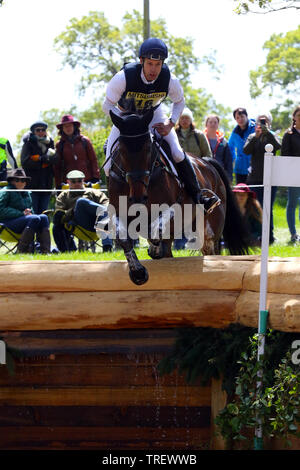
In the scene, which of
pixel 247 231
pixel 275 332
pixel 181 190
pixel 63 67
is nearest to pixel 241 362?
pixel 275 332

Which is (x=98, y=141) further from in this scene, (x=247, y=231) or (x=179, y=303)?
(x=179, y=303)

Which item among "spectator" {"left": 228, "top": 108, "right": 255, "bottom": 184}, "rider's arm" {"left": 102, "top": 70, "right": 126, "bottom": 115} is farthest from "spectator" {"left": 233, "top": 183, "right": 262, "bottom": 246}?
"rider's arm" {"left": 102, "top": 70, "right": 126, "bottom": 115}

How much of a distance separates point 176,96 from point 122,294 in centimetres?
175

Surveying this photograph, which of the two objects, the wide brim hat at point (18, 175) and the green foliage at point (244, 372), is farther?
the wide brim hat at point (18, 175)

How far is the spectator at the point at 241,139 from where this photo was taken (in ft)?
34.2

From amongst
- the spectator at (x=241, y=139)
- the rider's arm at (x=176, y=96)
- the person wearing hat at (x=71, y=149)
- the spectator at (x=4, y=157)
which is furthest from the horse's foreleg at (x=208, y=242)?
the spectator at (x=4, y=157)

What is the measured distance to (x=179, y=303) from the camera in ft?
16.5

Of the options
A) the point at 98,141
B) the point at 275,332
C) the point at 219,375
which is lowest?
the point at 219,375

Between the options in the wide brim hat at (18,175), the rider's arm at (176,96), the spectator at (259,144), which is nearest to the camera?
the rider's arm at (176,96)

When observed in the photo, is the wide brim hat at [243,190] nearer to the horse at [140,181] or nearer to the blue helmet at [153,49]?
the horse at [140,181]

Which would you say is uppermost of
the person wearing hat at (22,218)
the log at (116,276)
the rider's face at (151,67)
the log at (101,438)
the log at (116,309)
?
the rider's face at (151,67)

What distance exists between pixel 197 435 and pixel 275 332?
951 mm

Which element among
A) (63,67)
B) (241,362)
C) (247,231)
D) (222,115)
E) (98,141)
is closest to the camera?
(241,362)

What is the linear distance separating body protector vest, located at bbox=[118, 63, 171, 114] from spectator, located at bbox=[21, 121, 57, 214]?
493 cm
